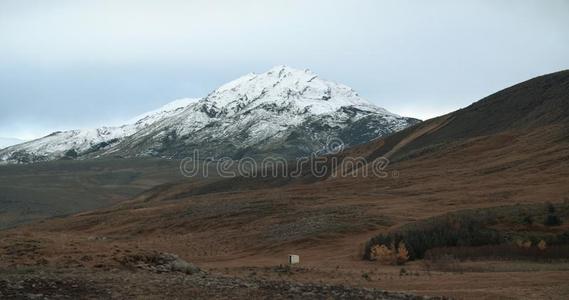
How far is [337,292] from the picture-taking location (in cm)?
1470

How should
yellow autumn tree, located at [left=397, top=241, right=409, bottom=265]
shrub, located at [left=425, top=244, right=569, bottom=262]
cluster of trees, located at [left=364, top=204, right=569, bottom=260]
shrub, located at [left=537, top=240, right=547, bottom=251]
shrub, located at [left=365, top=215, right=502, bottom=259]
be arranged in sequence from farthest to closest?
shrub, located at [left=365, top=215, right=502, bottom=259] → cluster of trees, located at [left=364, top=204, right=569, bottom=260] → yellow autumn tree, located at [left=397, top=241, right=409, bottom=265] → shrub, located at [left=537, top=240, right=547, bottom=251] → shrub, located at [left=425, top=244, right=569, bottom=262]

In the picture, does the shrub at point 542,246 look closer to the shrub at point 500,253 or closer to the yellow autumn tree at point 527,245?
the shrub at point 500,253

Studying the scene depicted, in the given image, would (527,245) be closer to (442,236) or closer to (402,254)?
(442,236)

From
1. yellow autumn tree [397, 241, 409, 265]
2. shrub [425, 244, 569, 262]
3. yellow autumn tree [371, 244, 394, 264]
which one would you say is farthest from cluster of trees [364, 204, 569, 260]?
shrub [425, 244, 569, 262]

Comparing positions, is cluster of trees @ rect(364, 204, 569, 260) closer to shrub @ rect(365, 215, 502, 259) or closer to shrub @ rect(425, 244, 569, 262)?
shrub @ rect(365, 215, 502, 259)

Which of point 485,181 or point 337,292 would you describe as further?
point 485,181

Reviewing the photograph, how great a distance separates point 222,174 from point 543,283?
13875 centimetres

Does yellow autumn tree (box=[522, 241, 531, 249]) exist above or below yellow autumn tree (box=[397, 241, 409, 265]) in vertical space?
above

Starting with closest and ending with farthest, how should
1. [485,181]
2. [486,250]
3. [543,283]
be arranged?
[543,283], [486,250], [485,181]

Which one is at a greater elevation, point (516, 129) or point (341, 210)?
point (516, 129)

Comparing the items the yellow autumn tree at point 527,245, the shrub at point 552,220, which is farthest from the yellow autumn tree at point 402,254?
the shrub at point 552,220

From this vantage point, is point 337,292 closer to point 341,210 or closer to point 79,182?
point 341,210

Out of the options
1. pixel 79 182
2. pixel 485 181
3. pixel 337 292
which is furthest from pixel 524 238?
pixel 79 182

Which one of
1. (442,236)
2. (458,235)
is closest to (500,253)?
(458,235)
